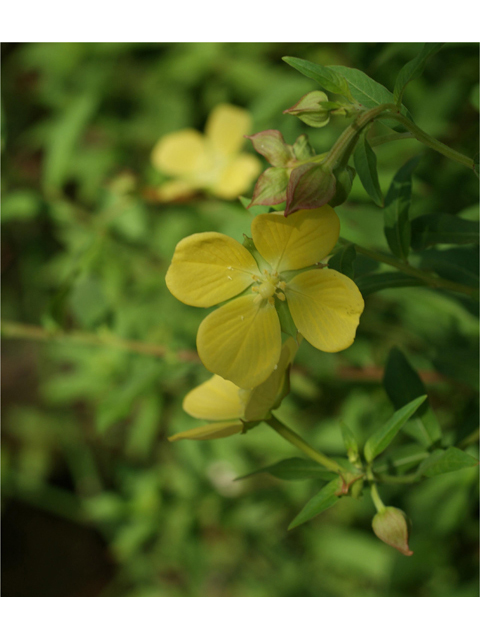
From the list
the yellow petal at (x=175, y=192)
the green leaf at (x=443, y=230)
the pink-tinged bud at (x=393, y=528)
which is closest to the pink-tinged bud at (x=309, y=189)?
the green leaf at (x=443, y=230)

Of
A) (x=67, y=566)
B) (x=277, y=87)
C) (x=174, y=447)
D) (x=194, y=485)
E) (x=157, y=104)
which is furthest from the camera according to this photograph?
(x=67, y=566)

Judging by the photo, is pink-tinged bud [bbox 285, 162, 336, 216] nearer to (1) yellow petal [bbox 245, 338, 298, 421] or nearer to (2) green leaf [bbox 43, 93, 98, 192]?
(1) yellow petal [bbox 245, 338, 298, 421]

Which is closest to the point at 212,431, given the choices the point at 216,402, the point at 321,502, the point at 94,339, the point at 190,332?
the point at 216,402

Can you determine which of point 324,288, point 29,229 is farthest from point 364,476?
point 29,229

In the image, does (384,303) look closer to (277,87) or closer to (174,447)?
(277,87)

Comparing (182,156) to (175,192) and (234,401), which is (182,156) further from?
(234,401)
